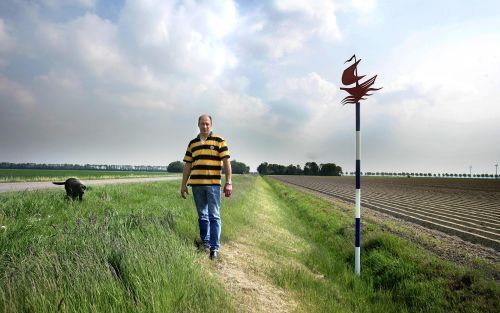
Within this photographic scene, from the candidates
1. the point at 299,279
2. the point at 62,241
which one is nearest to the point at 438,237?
the point at 299,279

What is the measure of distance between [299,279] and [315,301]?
786mm

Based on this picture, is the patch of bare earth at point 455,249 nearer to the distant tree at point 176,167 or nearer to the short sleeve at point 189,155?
the short sleeve at point 189,155

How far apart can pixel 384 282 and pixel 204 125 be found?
4.74 metres

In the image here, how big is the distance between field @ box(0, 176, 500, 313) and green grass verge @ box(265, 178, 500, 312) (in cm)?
2

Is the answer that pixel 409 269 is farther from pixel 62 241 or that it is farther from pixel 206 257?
pixel 62 241

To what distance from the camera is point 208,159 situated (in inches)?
226

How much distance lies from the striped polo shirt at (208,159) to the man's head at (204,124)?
0.36 ft

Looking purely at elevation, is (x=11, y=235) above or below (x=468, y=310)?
above

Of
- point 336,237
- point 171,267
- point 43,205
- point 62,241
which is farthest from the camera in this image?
point 336,237

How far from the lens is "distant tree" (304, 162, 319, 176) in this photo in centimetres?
19112

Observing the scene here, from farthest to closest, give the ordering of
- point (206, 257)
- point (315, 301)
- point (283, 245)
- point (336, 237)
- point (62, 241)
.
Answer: point (336, 237) < point (283, 245) < point (206, 257) < point (315, 301) < point (62, 241)

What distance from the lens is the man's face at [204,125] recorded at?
572 cm

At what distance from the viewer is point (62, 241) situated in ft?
15.3

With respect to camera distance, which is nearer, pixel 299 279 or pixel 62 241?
pixel 62 241
